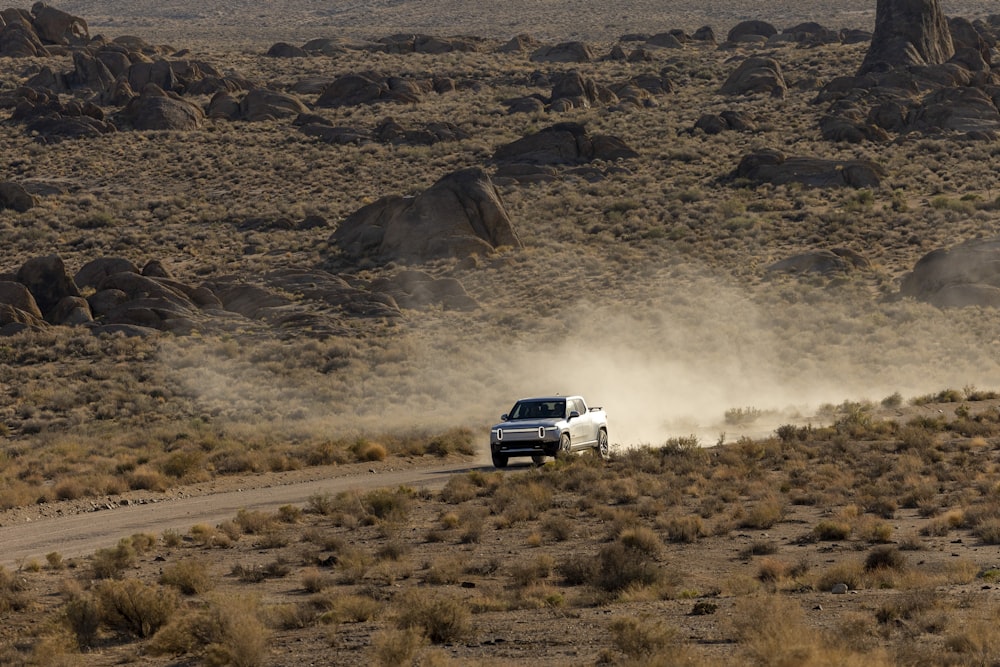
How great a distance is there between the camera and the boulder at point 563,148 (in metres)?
78.4

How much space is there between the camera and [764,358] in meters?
50.7

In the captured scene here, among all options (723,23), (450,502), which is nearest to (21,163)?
(450,502)

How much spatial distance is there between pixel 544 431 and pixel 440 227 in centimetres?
3719

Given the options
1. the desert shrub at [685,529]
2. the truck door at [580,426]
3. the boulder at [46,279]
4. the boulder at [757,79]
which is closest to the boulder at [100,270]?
the boulder at [46,279]

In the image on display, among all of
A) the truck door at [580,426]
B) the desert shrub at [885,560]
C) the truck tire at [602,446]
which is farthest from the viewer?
the truck tire at [602,446]

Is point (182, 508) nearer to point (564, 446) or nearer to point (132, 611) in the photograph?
point (564, 446)

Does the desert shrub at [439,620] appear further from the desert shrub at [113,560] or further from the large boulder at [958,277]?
the large boulder at [958,277]

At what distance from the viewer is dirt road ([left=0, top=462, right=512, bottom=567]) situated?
1942cm

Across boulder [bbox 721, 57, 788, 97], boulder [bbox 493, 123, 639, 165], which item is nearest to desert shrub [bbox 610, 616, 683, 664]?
boulder [bbox 493, 123, 639, 165]

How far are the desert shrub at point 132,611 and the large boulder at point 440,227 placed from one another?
4921 centimetres

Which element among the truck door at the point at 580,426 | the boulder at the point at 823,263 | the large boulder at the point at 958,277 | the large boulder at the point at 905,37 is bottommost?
the truck door at the point at 580,426

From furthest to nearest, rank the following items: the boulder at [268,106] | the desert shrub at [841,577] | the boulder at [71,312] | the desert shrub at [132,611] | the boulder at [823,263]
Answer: the boulder at [268,106]
the boulder at [823,263]
the boulder at [71,312]
the desert shrub at [841,577]
the desert shrub at [132,611]

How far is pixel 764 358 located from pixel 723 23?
357 feet

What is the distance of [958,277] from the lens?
2211 inches
